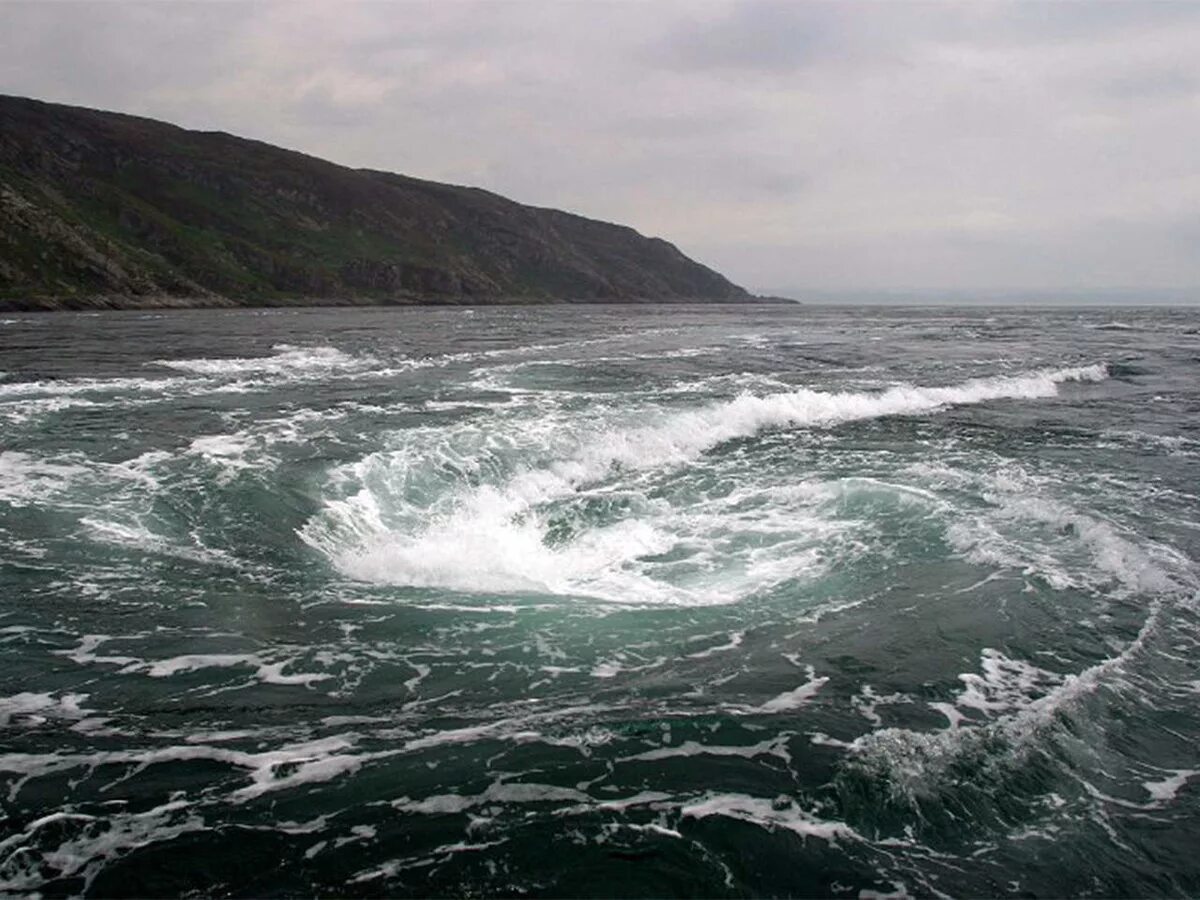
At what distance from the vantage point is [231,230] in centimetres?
13162

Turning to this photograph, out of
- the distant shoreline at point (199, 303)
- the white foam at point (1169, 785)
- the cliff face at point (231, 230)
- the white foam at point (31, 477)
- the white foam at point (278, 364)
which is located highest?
the cliff face at point (231, 230)

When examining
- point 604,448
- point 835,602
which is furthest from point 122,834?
point 604,448

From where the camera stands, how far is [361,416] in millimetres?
22438

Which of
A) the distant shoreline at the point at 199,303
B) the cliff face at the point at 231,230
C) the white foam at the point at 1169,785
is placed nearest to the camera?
the white foam at the point at 1169,785

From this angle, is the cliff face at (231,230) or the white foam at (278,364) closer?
the white foam at (278,364)

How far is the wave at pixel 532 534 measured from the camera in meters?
12.1

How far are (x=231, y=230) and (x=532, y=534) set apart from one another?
447 ft

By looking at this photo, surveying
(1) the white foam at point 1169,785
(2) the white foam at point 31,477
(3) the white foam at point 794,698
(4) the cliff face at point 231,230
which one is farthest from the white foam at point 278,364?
(4) the cliff face at point 231,230

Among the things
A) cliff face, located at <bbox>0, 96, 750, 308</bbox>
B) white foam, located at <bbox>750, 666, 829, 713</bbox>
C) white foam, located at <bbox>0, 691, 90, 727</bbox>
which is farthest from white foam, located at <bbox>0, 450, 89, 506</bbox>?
cliff face, located at <bbox>0, 96, 750, 308</bbox>

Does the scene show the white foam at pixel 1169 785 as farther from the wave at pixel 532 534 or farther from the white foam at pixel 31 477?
the white foam at pixel 31 477

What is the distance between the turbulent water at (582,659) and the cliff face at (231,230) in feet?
240

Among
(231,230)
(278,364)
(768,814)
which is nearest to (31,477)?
(768,814)

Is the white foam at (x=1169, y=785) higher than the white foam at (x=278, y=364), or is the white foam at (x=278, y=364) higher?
the white foam at (x=278, y=364)

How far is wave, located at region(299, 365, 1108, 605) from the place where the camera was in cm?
1214
